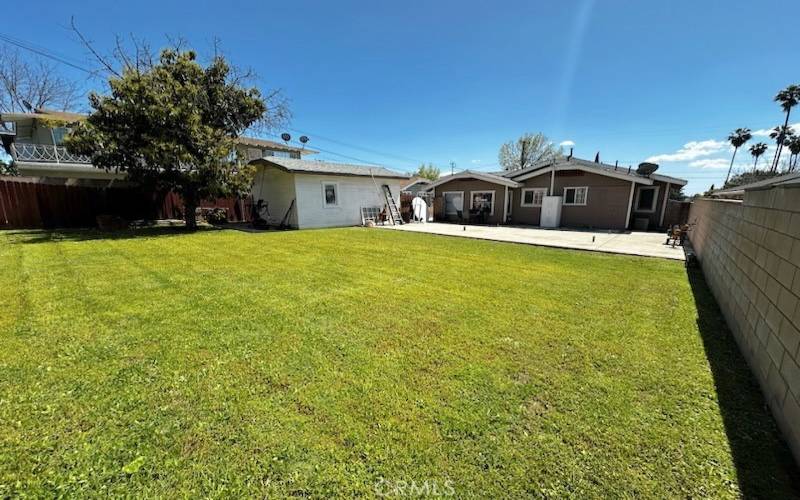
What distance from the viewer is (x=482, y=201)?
17.8m

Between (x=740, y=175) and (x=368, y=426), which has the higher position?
(x=740, y=175)

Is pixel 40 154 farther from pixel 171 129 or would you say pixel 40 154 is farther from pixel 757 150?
pixel 757 150

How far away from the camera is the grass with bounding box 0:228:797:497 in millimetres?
1623

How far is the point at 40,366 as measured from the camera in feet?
8.23

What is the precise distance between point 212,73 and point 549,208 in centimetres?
1621

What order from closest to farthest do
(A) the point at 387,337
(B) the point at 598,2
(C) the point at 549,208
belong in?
(A) the point at 387,337 < (B) the point at 598,2 < (C) the point at 549,208

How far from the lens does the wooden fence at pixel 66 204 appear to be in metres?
10.3

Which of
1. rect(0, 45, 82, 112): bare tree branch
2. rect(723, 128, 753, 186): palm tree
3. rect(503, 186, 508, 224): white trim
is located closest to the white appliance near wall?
rect(503, 186, 508, 224): white trim

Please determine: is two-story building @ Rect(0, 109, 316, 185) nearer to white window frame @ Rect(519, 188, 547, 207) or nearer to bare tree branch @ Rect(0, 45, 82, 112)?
bare tree branch @ Rect(0, 45, 82, 112)

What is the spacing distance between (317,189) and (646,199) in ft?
52.0

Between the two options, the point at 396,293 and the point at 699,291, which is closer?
the point at 396,293

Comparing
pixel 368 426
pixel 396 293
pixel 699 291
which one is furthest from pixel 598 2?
pixel 368 426

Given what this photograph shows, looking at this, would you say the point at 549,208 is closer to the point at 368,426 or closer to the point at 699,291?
the point at 699,291

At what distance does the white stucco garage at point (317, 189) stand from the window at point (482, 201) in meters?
5.13
